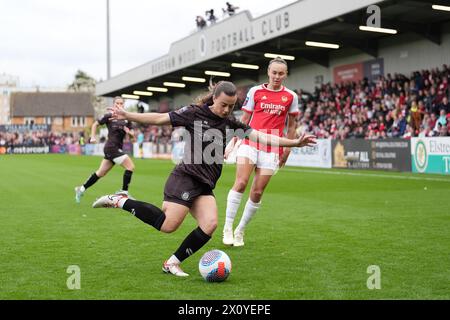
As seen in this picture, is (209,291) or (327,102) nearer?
(209,291)

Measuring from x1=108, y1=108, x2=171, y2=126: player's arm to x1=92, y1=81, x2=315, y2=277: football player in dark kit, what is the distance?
99 mm

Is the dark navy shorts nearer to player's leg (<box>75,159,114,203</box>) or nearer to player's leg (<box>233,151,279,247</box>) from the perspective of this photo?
player's leg (<box>233,151,279,247</box>)

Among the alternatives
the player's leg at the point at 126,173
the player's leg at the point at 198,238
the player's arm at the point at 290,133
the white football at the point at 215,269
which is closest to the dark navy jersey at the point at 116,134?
the player's leg at the point at 126,173

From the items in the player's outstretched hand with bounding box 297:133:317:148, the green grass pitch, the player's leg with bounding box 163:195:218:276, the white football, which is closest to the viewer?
the green grass pitch

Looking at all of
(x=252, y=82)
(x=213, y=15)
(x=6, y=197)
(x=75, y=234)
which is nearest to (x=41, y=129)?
(x=252, y=82)

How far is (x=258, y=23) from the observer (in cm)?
3194

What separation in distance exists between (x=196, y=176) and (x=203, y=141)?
37 centimetres

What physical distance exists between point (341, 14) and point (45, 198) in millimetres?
15108

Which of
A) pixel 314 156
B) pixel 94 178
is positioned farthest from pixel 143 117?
pixel 314 156

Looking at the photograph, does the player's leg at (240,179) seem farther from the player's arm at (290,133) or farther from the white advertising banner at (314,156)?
the white advertising banner at (314,156)

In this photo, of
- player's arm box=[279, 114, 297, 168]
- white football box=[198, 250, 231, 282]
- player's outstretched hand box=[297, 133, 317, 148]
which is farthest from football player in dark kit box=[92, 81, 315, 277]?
player's arm box=[279, 114, 297, 168]

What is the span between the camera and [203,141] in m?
6.66

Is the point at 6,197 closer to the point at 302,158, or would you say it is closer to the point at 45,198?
the point at 45,198

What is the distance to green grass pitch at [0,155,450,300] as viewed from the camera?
572 centimetres
